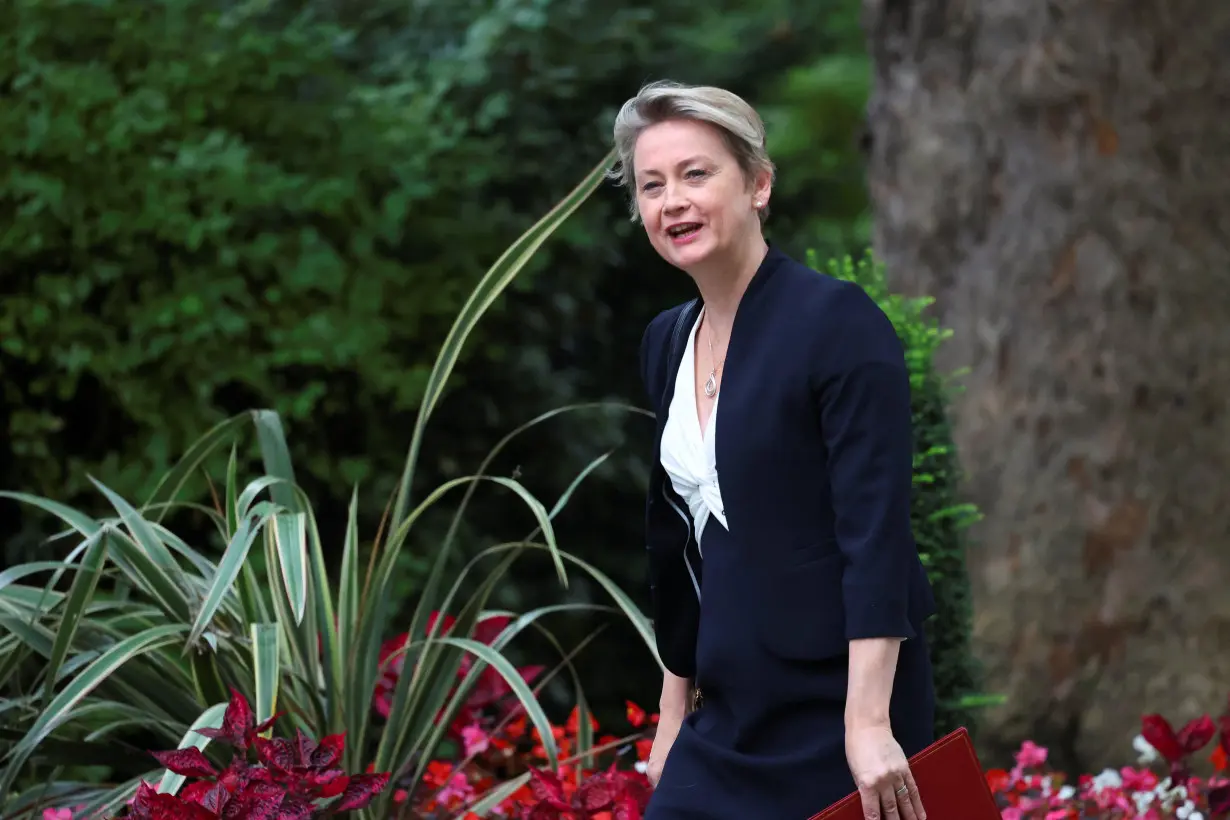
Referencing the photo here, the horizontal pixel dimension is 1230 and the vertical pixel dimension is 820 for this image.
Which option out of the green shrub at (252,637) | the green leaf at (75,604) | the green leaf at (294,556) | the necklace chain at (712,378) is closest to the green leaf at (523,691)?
the green shrub at (252,637)

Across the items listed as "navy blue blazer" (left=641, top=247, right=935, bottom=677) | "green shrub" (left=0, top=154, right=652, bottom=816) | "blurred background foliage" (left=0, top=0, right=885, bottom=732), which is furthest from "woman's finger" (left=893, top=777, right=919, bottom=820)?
"blurred background foliage" (left=0, top=0, right=885, bottom=732)

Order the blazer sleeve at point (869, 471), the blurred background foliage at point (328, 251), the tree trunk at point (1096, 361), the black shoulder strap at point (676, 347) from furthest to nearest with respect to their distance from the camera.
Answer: the tree trunk at point (1096, 361) < the blurred background foliage at point (328, 251) < the black shoulder strap at point (676, 347) < the blazer sleeve at point (869, 471)

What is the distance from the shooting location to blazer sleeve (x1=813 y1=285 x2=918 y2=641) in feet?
7.31

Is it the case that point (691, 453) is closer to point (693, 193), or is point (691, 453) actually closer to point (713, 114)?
point (693, 193)

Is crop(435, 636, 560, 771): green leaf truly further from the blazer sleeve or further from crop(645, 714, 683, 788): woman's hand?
the blazer sleeve

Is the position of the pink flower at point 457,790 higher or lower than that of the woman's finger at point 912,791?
lower

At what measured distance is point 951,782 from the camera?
2283 millimetres

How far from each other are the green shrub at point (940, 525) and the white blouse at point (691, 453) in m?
1.55

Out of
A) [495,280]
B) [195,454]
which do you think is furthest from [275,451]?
[495,280]

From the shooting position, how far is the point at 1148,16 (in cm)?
535

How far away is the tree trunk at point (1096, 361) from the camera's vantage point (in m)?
5.27

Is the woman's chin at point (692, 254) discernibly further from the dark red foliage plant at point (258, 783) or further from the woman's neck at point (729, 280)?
the dark red foliage plant at point (258, 783)

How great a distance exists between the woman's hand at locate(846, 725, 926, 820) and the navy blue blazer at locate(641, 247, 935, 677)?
13cm

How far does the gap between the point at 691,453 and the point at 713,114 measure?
489 millimetres
